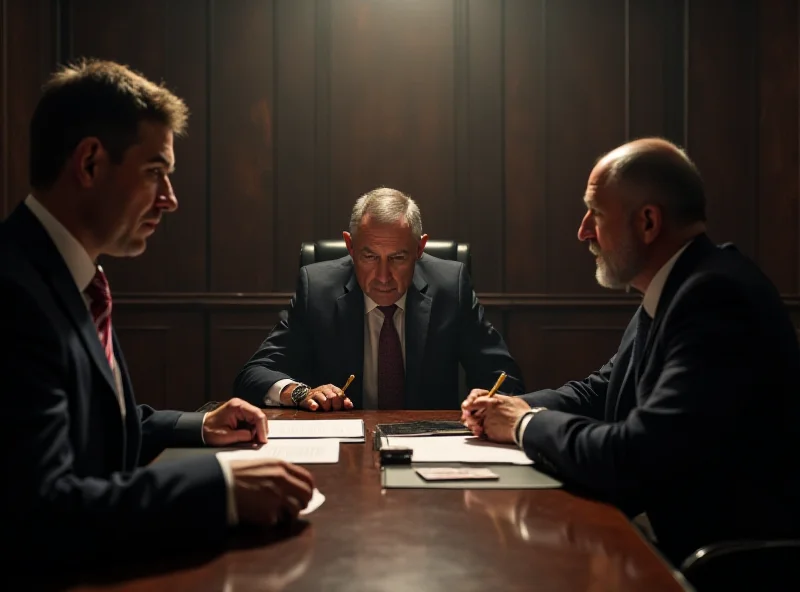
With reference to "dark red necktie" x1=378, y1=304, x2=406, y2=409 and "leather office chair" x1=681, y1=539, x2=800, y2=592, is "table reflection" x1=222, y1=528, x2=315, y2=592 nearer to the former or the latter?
"leather office chair" x1=681, y1=539, x2=800, y2=592

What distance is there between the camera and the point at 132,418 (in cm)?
153

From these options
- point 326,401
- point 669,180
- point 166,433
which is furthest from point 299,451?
point 669,180

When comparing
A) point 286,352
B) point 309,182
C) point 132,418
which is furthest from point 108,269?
point 132,418

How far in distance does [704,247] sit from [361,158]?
11.1 ft

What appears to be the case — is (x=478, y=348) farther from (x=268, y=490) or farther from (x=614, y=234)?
(x=268, y=490)

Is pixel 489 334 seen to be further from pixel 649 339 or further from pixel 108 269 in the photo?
pixel 108 269

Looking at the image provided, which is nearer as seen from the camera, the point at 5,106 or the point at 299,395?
the point at 299,395

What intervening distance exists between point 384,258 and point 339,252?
1.65 feet

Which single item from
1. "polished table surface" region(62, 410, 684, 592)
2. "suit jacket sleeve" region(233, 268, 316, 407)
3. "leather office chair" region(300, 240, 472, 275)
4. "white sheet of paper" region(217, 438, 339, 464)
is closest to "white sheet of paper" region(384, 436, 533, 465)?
"white sheet of paper" region(217, 438, 339, 464)

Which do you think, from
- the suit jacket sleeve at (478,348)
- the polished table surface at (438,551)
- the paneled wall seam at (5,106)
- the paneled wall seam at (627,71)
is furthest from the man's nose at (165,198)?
the paneled wall seam at (627,71)

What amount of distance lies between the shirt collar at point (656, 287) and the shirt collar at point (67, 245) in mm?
1185

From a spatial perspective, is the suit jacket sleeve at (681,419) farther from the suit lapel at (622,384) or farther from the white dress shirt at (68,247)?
the white dress shirt at (68,247)

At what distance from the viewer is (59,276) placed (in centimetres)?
129

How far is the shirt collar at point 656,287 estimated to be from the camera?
187 centimetres
